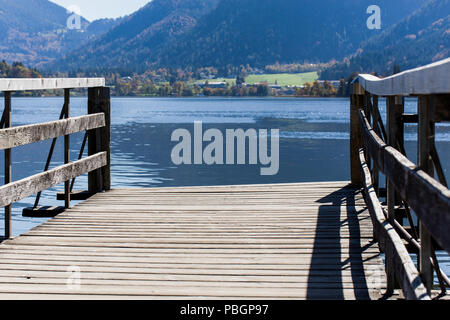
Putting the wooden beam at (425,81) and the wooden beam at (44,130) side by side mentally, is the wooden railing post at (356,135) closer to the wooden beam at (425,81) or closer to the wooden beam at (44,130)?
the wooden beam at (44,130)

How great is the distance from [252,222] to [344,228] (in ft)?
3.01

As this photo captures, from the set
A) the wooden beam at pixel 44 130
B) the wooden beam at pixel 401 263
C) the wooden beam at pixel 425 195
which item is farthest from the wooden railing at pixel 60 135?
the wooden beam at pixel 425 195

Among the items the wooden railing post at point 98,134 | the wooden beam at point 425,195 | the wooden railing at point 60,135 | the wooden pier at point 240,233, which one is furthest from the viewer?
the wooden railing post at point 98,134

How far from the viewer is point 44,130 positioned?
6.29 metres

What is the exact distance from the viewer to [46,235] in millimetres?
5930

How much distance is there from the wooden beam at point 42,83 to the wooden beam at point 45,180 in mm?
784

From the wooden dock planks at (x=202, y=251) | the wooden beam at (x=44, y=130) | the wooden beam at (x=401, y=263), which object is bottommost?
the wooden dock planks at (x=202, y=251)

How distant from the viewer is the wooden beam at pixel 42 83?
17.9 ft

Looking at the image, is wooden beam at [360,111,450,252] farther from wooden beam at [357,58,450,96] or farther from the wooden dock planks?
the wooden dock planks

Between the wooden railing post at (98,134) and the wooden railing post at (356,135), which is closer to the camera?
the wooden railing post at (98,134)

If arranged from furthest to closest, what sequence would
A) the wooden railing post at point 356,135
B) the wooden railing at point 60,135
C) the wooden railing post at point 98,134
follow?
1. the wooden railing post at point 356,135
2. the wooden railing post at point 98,134
3. the wooden railing at point 60,135

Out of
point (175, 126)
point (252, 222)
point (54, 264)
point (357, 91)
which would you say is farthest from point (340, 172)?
point (175, 126)

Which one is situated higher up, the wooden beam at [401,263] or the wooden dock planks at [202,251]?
the wooden beam at [401,263]

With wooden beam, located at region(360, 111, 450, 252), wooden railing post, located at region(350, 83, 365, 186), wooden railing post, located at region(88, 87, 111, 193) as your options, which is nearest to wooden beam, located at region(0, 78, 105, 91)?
wooden railing post, located at region(88, 87, 111, 193)
